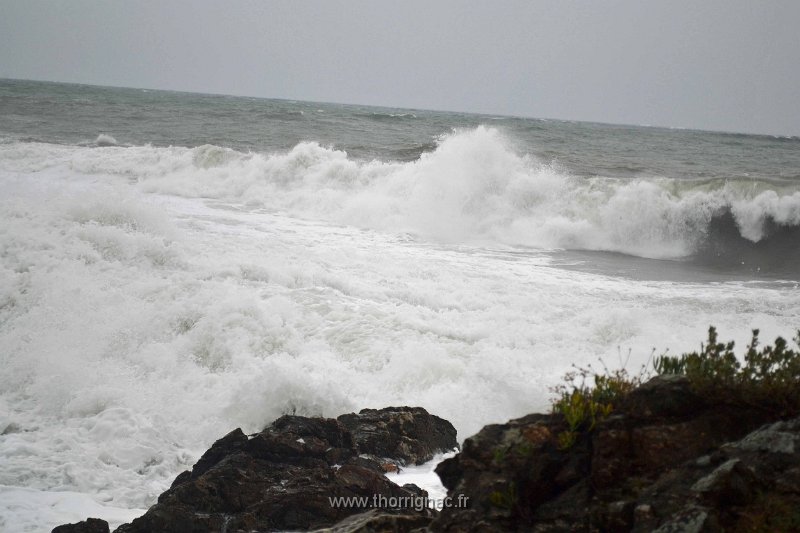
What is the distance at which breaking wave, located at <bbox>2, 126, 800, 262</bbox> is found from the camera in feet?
63.3

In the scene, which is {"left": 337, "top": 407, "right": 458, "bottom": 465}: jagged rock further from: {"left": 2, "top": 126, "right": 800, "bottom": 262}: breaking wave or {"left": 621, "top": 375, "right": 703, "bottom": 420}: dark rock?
{"left": 2, "top": 126, "right": 800, "bottom": 262}: breaking wave

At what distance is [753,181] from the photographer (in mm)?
22266

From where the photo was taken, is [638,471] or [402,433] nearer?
[638,471]

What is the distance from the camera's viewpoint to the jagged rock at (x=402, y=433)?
600cm

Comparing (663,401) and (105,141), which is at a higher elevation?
(105,141)

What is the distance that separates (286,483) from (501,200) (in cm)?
1737

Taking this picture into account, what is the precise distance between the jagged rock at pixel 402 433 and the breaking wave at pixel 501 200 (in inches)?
457

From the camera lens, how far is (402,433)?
20.4ft

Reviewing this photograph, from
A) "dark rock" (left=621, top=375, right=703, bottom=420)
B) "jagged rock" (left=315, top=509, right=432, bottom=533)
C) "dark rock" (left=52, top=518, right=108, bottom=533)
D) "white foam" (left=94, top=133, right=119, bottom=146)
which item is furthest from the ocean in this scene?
"white foam" (left=94, top=133, right=119, bottom=146)

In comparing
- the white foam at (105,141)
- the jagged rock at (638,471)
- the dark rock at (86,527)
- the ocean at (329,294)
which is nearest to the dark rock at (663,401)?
the jagged rock at (638,471)

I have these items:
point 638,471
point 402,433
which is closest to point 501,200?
point 402,433

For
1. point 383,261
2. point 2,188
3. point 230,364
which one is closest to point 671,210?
point 383,261

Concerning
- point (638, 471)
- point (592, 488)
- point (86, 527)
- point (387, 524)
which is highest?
point (638, 471)

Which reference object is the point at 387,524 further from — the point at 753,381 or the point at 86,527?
the point at 86,527
